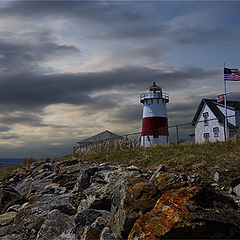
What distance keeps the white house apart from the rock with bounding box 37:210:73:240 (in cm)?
3163

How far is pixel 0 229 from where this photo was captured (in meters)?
9.69

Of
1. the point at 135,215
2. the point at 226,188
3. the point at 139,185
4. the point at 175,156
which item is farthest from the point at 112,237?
the point at 175,156

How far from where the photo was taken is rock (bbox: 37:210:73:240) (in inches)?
313

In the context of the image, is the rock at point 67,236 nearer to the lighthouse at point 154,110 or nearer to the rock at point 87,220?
the rock at point 87,220

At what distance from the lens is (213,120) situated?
40.9 metres

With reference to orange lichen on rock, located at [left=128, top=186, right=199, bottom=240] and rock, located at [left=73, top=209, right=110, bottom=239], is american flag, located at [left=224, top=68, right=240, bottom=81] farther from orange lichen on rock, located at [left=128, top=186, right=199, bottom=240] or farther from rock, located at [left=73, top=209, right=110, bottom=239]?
orange lichen on rock, located at [left=128, top=186, right=199, bottom=240]

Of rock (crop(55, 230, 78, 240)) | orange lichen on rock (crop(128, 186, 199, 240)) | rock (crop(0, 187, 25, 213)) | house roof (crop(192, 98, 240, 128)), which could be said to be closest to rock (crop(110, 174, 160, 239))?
orange lichen on rock (crop(128, 186, 199, 240))

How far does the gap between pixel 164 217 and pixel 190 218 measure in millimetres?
489

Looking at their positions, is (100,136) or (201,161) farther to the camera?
(100,136)

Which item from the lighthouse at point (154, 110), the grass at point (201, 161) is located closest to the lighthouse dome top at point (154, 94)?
the lighthouse at point (154, 110)

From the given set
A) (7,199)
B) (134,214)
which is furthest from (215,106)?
(134,214)

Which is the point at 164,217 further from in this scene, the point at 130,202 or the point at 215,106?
the point at 215,106

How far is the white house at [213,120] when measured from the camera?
130 ft

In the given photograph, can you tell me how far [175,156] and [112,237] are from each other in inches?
359
